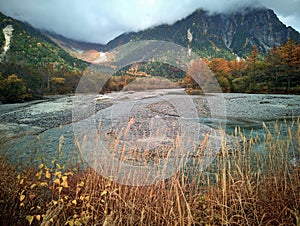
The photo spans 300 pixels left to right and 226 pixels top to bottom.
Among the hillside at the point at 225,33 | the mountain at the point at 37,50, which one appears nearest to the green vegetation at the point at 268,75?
the hillside at the point at 225,33

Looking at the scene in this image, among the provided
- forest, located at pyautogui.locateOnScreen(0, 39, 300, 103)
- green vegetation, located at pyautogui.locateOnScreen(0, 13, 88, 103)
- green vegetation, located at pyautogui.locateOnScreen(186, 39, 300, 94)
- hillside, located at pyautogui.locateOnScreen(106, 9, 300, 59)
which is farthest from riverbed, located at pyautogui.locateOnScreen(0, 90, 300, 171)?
green vegetation, located at pyautogui.locateOnScreen(0, 13, 88, 103)

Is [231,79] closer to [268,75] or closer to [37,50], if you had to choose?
A: [268,75]

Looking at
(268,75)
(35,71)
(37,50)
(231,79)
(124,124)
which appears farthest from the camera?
(37,50)

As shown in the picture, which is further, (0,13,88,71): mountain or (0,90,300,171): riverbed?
(0,13,88,71): mountain

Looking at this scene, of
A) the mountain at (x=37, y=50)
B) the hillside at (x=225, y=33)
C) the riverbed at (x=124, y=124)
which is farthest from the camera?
the mountain at (x=37, y=50)

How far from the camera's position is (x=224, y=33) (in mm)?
49406

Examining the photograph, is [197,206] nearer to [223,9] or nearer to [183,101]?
[183,101]

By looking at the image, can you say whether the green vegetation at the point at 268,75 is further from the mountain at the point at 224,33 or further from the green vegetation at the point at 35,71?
the green vegetation at the point at 35,71

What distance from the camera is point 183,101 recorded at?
1295cm

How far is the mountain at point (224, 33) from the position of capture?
17.7 m

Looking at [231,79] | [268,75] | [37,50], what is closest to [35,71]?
[37,50]

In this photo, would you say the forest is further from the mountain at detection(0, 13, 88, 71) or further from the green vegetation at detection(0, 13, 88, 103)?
the mountain at detection(0, 13, 88, 71)

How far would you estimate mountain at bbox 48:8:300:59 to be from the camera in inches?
695

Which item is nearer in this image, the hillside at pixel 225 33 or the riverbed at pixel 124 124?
the riverbed at pixel 124 124
